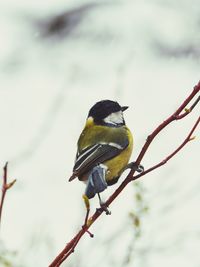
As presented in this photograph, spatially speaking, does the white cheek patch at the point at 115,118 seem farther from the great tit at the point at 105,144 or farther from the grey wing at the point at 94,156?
the grey wing at the point at 94,156

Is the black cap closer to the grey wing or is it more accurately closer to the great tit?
the great tit

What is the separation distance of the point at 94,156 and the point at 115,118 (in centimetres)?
36

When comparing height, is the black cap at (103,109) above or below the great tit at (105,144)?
above

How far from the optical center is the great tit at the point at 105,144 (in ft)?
7.80

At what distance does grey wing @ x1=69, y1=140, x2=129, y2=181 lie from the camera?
2.34 meters

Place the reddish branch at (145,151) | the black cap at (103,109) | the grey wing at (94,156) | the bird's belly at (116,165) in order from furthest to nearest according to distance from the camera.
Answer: the black cap at (103,109), the bird's belly at (116,165), the grey wing at (94,156), the reddish branch at (145,151)

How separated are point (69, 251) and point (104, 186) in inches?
12.4

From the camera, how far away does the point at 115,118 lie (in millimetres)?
2730

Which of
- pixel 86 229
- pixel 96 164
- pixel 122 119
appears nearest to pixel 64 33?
pixel 122 119

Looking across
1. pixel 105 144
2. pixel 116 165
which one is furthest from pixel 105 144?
pixel 116 165

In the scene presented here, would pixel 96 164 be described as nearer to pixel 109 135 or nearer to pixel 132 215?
pixel 109 135

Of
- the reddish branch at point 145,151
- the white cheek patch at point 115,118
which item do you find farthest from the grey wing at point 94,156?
the reddish branch at point 145,151

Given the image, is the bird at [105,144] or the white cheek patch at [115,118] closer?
the bird at [105,144]

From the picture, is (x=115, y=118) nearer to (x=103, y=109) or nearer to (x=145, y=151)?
(x=103, y=109)
